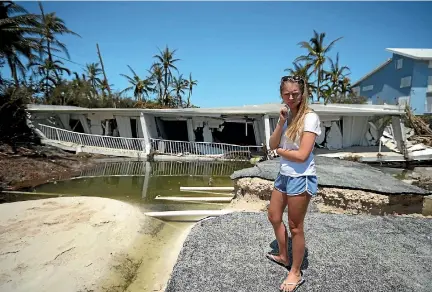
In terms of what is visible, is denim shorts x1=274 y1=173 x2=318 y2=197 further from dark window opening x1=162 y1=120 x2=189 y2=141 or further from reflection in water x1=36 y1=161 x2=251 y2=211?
dark window opening x1=162 y1=120 x2=189 y2=141

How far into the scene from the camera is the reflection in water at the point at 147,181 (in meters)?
8.08

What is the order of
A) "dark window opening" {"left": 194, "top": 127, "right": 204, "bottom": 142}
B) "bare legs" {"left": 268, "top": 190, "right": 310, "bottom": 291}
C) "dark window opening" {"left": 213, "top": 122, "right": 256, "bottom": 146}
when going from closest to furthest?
1. "bare legs" {"left": 268, "top": 190, "right": 310, "bottom": 291}
2. "dark window opening" {"left": 194, "top": 127, "right": 204, "bottom": 142}
3. "dark window opening" {"left": 213, "top": 122, "right": 256, "bottom": 146}

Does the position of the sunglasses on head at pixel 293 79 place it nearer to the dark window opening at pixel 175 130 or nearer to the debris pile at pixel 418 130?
the dark window opening at pixel 175 130

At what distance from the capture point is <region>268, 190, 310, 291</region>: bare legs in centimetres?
222

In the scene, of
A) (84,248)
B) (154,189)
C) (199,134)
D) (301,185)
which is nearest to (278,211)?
(301,185)

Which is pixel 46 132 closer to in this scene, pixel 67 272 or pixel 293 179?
pixel 67 272

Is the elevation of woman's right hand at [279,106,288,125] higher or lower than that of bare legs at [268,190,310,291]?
higher

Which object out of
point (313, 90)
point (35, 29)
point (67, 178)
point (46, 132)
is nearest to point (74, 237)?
point (67, 178)

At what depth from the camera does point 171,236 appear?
4.69 m

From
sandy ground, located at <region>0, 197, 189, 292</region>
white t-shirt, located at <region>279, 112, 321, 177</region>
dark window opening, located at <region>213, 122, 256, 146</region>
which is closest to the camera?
white t-shirt, located at <region>279, 112, 321, 177</region>

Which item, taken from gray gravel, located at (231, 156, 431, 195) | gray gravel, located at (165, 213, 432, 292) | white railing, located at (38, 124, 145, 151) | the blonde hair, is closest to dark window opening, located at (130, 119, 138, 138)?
white railing, located at (38, 124, 145, 151)

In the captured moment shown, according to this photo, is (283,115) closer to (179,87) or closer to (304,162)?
(304,162)

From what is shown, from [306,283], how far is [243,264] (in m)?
0.68

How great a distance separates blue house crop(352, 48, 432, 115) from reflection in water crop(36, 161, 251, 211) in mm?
24306
